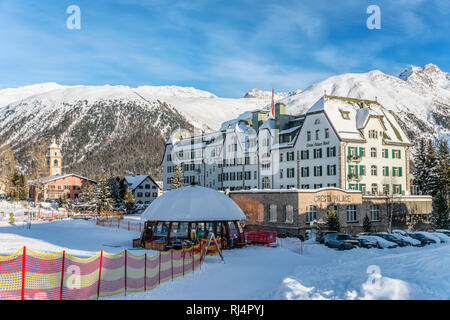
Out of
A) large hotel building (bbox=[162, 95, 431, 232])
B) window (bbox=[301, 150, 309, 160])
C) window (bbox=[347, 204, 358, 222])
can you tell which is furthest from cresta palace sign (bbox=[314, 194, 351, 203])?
window (bbox=[301, 150, 309, 160])

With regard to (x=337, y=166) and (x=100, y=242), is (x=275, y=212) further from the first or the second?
(x=100, y=242)

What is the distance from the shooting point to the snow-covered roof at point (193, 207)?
34.2m

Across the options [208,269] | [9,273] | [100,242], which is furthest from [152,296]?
[100,242]

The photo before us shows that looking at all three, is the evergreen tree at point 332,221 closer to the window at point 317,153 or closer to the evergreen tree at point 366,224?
the evergreen tree at point 366,224

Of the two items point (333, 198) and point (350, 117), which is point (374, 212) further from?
point (350, 117)

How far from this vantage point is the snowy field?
1472 centimetres

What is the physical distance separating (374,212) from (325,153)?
9411 millimetres

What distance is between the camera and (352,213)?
51406mm

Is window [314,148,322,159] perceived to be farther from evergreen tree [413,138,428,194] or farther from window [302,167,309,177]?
evergreen tree [413,138,428,194]

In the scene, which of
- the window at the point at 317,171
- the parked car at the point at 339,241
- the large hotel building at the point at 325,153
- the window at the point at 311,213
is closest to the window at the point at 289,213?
the large hotel building at the point at 325,153

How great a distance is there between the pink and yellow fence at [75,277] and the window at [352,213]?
34.1 m

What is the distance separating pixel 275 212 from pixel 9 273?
38.0 meters

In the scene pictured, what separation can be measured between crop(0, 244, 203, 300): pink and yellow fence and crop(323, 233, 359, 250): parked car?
20.1 meters

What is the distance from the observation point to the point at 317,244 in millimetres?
39594
